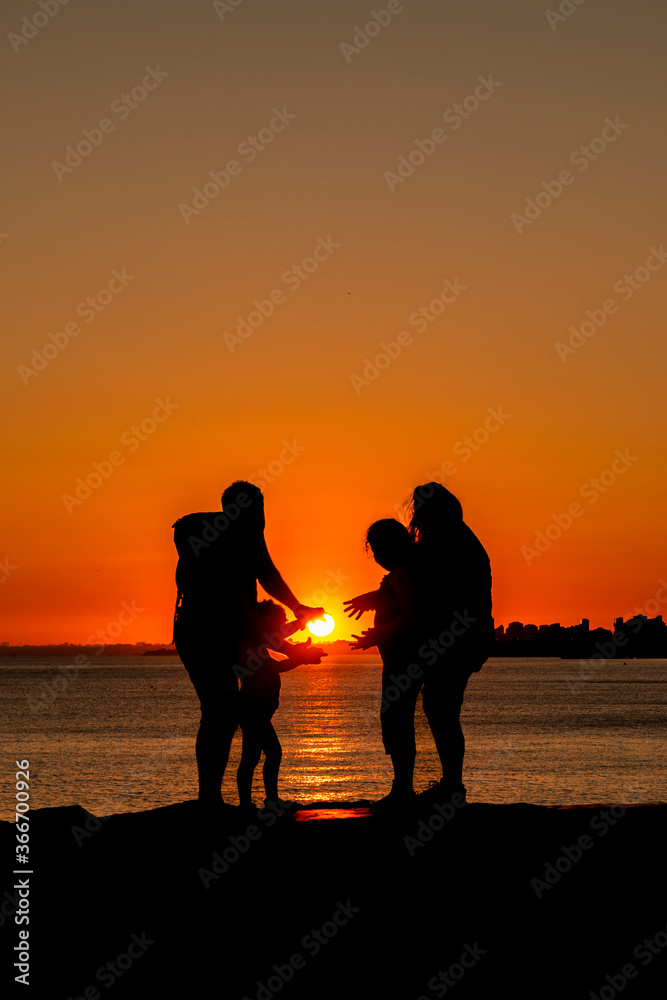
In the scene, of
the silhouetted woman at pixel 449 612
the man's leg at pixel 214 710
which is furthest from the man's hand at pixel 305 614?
the silhouetted woman at pixel 449 612

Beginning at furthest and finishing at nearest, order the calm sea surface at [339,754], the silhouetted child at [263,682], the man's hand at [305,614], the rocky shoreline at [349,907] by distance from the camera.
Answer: the calm sea surface at [339,754] < the man's hand at [305,614] < the silhouetted child at [263,682] < the rocky shoreline at [349,907]

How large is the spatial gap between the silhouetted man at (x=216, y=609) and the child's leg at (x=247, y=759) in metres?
0.21

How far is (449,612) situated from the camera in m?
7.36

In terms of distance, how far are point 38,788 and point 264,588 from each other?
136ft

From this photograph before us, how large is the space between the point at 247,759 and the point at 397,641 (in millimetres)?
1348

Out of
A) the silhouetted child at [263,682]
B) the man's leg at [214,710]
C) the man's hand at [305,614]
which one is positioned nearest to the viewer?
the man's leg at [214,710]

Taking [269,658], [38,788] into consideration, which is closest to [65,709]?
[38,788]

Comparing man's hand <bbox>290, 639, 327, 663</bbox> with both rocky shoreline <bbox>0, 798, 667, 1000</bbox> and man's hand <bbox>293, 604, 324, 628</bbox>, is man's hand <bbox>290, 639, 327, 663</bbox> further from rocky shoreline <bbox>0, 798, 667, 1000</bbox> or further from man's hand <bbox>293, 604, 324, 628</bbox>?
rocky shoreline <bbox>0, 798, 667, 1000</bbox>

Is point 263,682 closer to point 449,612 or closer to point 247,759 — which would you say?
point 247,759

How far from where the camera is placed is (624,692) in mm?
162125

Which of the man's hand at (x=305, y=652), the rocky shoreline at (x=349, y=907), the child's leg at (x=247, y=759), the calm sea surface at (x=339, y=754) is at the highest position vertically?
the calm sea surface at (x=339, y=754)

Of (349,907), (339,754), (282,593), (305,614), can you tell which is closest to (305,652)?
(305,614)

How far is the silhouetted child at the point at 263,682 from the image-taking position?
285 inches

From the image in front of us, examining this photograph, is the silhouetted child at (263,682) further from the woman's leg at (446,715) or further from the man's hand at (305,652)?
the woman's leg at (446,715)
